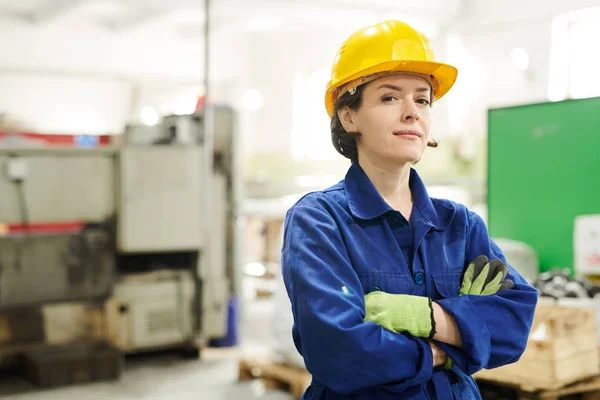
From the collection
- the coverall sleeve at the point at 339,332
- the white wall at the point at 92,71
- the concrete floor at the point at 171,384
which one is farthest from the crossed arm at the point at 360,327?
the white wall at the point at 92,71

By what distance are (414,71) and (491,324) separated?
55 cm

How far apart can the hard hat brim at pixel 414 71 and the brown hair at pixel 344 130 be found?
1.3 inches

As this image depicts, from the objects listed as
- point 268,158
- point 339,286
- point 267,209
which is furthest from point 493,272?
point 268,158

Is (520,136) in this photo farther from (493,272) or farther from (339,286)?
(339,286)

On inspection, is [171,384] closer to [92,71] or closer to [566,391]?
[566,391]

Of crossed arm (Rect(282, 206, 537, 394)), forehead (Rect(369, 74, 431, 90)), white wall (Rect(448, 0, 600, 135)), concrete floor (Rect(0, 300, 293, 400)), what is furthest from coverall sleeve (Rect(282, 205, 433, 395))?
white wall (Rect(448, 0, 600, 135))

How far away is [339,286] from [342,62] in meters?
0.50

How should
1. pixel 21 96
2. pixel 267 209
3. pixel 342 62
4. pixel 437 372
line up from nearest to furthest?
pixel 437 372, pixel 342 62, pixel 267 209, pixel 21 96

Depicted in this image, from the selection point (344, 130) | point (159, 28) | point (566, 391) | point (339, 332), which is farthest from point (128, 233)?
point (159, 28)

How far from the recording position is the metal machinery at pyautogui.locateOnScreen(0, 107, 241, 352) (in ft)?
13.0

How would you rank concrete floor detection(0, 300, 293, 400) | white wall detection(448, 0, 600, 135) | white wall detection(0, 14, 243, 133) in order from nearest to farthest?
concrete floor detection(0, 300, 293, 400), white wall detection(448, 0, 600, 135), white wall detection(0, 14, 243, 133)

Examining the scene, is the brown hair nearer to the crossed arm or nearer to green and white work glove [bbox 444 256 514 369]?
the crossed arm

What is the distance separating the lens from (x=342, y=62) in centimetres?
139

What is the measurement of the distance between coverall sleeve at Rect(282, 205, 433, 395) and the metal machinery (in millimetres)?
3110
